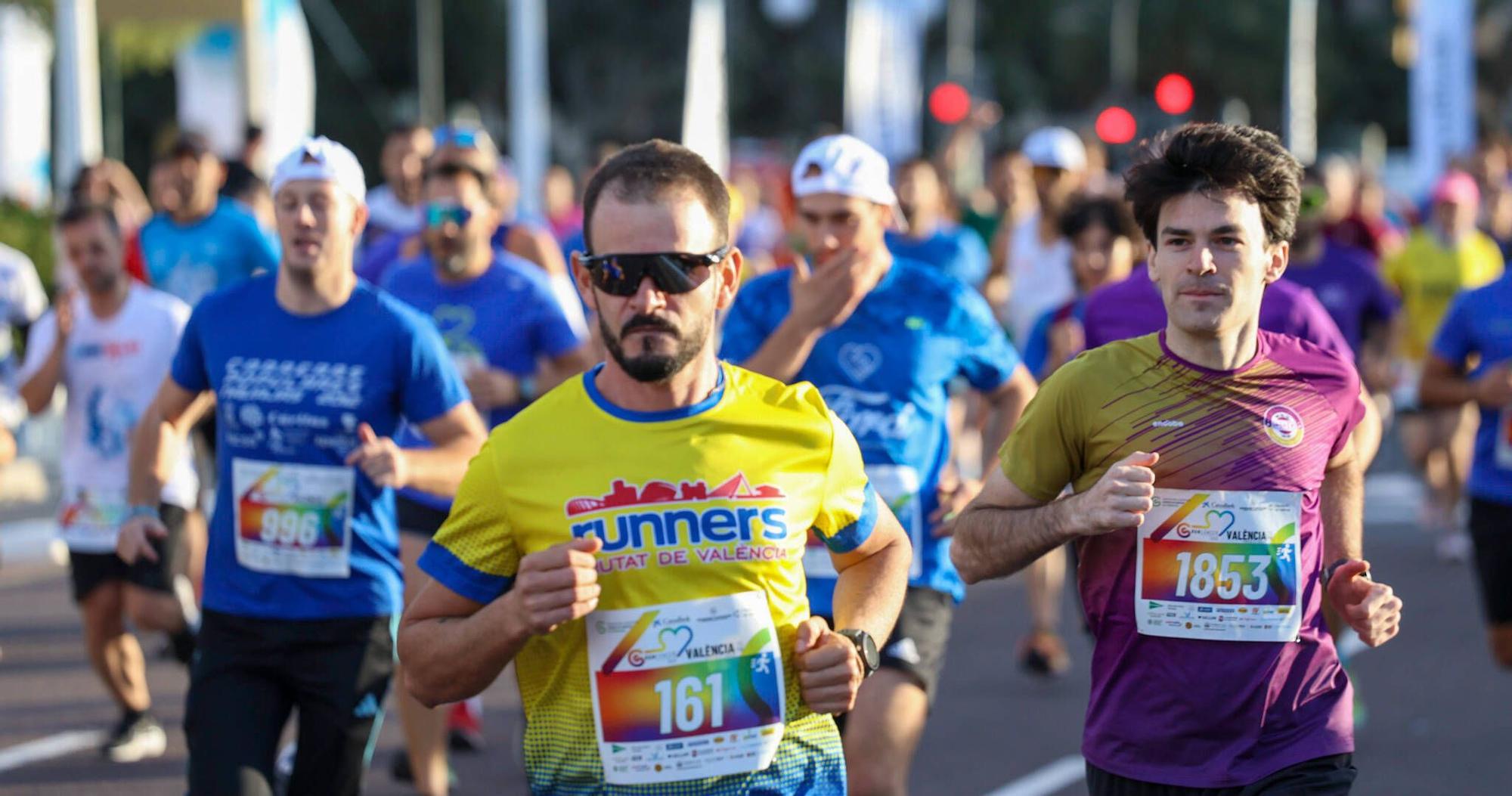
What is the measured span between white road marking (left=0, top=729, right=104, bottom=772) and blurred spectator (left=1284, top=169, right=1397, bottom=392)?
18.3 feet

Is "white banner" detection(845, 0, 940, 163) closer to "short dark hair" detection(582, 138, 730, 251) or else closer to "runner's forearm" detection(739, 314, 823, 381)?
"runner's forearm" detection(739, 314, 823, 381)

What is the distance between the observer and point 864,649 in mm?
3568

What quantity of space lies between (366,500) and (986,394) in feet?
6.18

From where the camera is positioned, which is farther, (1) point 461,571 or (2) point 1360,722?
(2) point 1360,722

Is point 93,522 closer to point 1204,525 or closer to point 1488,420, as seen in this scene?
point 1204,525

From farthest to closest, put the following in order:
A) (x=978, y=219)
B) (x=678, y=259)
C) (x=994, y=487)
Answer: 1. (x=978, y=219)
2. (x=994, y=487)
3. (x=678, y=259)

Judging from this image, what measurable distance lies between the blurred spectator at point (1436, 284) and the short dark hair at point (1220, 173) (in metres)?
8.94

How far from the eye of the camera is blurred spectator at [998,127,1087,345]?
11.3m

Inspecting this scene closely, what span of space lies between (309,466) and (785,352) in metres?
1.29

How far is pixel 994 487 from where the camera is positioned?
4.18 m

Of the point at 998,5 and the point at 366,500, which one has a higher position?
the point at 998,5

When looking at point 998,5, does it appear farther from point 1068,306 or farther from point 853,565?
point 853,565

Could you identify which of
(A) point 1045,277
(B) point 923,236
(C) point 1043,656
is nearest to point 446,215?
(B) point 923,236

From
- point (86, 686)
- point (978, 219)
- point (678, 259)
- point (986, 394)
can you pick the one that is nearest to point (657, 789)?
point (678, 259)
